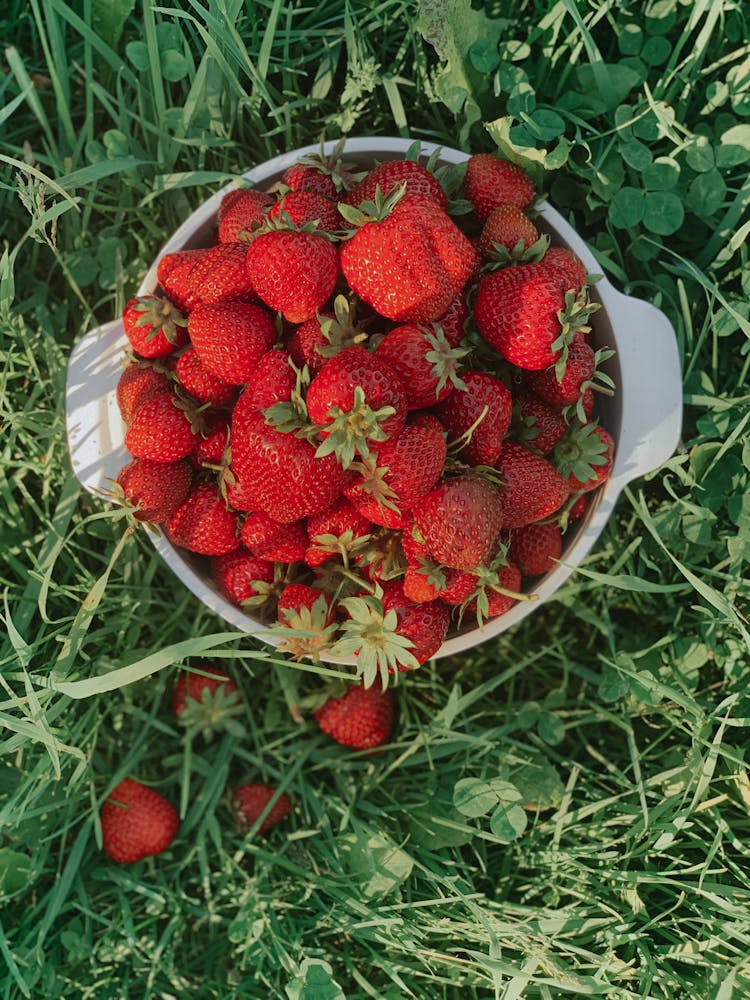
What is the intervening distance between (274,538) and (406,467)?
12.3 inches

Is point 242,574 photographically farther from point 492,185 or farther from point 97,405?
point 492,185

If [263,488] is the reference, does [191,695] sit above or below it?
below

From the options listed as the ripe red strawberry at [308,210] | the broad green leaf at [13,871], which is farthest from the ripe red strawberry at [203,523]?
the broad green leaf at [13,871]

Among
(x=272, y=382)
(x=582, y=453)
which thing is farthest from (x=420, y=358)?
(x=582, y=453)

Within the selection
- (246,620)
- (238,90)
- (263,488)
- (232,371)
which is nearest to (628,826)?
(246,620)

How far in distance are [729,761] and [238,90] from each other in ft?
5.00

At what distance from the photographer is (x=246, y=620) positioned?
149 centimetres

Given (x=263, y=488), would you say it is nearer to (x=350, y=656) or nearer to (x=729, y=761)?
(x=350, y=656)

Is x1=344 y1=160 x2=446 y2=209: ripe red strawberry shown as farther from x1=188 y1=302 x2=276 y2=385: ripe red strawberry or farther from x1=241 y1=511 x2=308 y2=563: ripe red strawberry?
x1=241 y1=511 x2=308 y2=563: ripe red strawberry

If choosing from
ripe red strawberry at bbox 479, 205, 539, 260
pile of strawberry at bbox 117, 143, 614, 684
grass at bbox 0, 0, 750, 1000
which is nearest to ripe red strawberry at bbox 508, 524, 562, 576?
pile of strawberry at bbox 117, 143, 614, 684

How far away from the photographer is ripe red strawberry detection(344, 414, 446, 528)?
1.26m

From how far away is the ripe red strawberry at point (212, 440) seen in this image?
1.46 m

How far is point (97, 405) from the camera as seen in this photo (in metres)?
1.55

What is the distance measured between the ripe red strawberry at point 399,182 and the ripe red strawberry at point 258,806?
1.19 m
